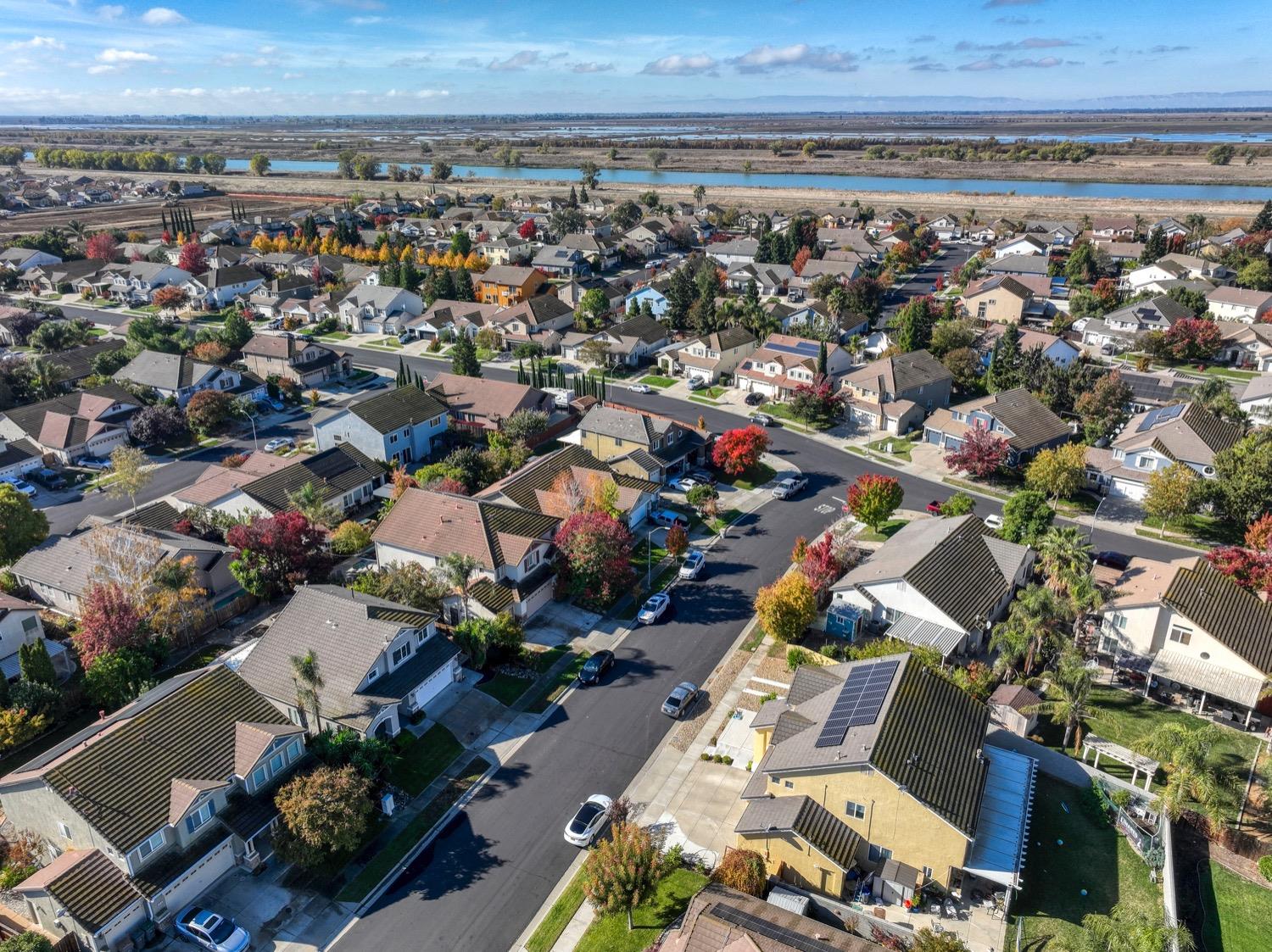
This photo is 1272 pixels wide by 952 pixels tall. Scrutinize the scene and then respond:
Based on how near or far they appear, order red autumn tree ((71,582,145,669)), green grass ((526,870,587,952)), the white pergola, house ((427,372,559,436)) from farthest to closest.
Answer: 1. house ((427,372,559,436))
2. red autumn tree ((71,582,145,669))
3. the white pergola
4. green grass ((526,870,587,952))

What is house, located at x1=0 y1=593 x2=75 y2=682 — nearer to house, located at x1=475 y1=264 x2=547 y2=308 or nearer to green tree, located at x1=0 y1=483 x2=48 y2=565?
green tree, located at x1=0 y1=483 x2=48 y2=565

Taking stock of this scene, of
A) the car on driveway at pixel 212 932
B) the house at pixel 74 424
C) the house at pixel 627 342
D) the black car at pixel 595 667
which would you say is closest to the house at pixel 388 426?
the house at pixel 74 424

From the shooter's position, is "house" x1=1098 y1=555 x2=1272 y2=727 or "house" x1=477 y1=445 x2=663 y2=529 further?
"house" x1=477 y1=445 x2=663 y2=529

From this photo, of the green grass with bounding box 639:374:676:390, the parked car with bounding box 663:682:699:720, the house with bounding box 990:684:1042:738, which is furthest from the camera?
the green grass with bounding box 639:374:676:390

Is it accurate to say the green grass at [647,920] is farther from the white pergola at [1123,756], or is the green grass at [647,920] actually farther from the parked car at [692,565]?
the parked car at [692,565]

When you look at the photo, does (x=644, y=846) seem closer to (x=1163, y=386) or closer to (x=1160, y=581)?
(x=1160, y=581)

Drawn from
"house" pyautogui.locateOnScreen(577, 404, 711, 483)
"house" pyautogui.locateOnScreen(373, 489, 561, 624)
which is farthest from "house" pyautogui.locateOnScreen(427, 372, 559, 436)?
"house" pyautogui.locateOnScreen(373, 489, 561, 624)

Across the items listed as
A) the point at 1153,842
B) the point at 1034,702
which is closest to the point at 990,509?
the point at 1034,702
